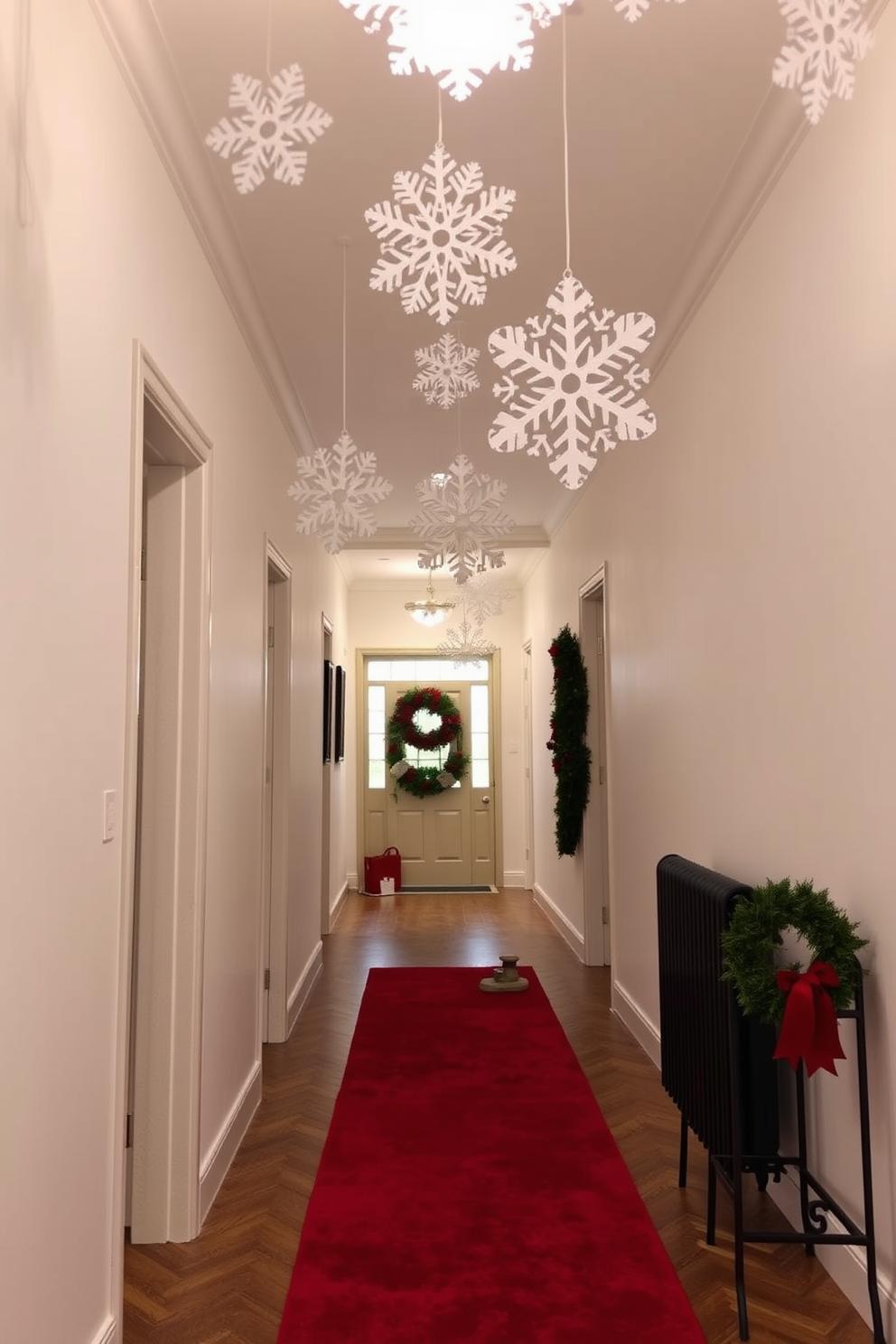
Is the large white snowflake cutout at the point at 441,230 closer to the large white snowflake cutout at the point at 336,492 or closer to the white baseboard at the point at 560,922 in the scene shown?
the large white snowflake cutout at the point at 336,492

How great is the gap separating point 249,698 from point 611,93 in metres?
2.39

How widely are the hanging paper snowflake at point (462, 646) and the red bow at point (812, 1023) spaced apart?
328 cm

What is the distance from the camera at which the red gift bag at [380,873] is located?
9.25 m

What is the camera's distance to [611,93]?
2555 millimetres

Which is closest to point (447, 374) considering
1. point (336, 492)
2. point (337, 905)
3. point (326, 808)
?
point (336, 492)

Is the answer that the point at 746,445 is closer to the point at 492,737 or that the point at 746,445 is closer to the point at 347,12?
the point at 347,12

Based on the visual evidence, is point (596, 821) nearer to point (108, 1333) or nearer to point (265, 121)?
point (108, 1333)

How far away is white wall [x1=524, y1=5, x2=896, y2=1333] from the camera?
2.22 metres

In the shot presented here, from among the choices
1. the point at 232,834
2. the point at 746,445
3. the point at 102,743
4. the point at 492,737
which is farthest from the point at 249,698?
the point at 492,737

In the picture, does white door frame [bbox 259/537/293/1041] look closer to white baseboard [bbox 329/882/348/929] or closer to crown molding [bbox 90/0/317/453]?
crown molding [bbox 90/0/317/453]

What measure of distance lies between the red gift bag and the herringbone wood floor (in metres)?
3.54

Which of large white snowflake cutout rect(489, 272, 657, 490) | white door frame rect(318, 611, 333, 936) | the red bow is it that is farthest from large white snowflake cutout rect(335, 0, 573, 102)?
white door frame rect(318, 611, 333, 936)

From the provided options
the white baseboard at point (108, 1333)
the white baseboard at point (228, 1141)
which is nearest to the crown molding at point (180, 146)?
the white baseboard at point (108, 1333)

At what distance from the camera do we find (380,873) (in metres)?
9.26
